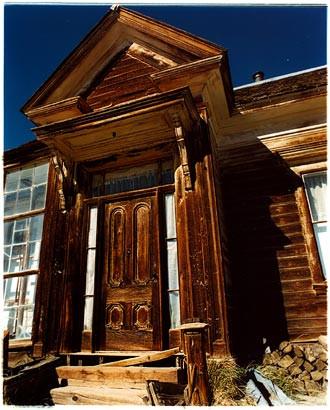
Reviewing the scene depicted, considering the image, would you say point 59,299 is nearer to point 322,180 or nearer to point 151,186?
point 151,186

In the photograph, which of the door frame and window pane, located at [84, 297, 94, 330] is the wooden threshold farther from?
Answer: window pane, located at [84, 297, 94, 330]

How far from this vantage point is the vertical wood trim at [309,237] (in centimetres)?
484

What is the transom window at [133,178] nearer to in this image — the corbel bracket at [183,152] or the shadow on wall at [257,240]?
the corbel bracket at [183,152]

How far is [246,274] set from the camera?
5168 mm

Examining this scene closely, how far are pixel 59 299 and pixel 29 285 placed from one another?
0.97m

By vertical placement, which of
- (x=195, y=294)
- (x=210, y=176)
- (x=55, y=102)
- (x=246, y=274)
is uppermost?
(x=55, y=102)

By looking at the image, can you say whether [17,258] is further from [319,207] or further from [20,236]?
[319,207]

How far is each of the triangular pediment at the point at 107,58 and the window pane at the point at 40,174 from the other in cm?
103

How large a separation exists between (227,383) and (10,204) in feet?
17.9

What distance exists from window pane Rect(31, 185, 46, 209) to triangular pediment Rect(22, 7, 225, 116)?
147cm

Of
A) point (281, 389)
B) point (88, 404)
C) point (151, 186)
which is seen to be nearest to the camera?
point (88, 404)

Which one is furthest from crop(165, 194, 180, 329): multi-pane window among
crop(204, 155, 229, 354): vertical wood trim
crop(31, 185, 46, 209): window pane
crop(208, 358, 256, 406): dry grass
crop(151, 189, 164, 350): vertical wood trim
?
crop(31, 185, 46, 209): window pane

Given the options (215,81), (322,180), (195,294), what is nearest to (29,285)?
(195,294)

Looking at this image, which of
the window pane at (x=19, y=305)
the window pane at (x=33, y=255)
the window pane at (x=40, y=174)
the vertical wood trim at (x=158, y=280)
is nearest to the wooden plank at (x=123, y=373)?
the vertical wood trim at (x=158, y=280)
